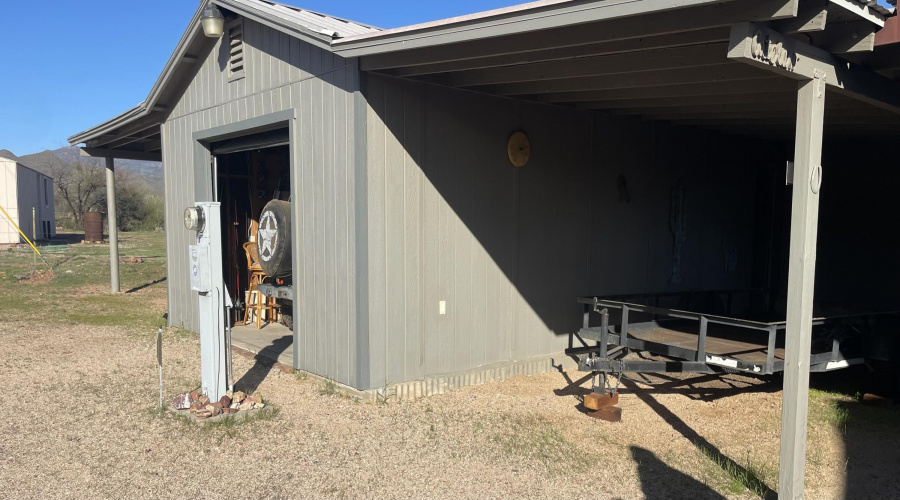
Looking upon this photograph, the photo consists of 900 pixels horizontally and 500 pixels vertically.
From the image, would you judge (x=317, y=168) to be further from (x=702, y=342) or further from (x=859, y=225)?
(x=859, y=225)

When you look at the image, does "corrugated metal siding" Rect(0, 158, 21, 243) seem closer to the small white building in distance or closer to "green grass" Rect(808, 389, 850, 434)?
the small white building in distance

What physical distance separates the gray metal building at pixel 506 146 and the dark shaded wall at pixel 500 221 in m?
0.02

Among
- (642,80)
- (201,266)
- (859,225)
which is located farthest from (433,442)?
(859,225)

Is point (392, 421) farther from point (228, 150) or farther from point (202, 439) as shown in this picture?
point (228, 150)

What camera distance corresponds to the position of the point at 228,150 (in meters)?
8.18

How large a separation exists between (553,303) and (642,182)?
203 cm

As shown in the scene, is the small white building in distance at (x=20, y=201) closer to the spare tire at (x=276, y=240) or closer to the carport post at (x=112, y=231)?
the carport post at (x=112, y=231)

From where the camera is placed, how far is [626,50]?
175 inches

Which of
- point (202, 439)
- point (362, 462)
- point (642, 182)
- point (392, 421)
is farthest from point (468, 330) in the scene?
point (642, 182)

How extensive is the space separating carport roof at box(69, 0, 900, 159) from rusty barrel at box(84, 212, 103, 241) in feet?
79.6

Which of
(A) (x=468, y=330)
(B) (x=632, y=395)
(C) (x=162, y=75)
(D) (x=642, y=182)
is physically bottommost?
(B) (x=632, y=395)

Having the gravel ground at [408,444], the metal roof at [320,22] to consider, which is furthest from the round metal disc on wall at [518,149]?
the gravel ground at [408,444]

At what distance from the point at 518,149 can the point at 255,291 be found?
488cm

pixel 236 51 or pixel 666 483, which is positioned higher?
pixel 236 51
